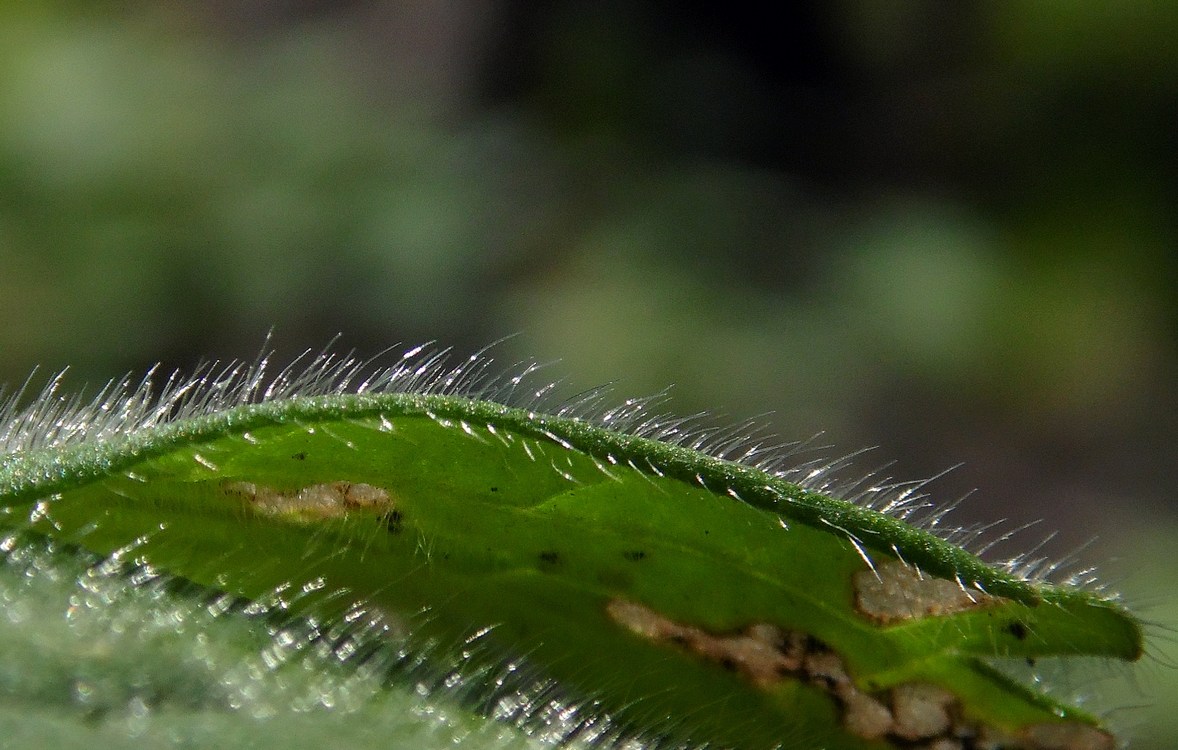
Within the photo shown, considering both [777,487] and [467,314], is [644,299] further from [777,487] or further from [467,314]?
[777,487]

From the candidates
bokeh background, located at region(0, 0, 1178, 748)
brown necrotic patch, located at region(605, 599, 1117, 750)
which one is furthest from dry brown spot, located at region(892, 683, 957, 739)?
bokeh background, located at region(0, 0, 1178, 748)

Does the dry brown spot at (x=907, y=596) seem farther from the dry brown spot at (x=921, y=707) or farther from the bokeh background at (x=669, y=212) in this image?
the bokeh background at (x=669, y=212)

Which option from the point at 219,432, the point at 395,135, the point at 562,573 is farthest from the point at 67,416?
the point at 395,135

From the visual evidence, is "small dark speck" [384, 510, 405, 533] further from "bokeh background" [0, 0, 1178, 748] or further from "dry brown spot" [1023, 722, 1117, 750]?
"bokeh background" [0, 0, 1178, 748]

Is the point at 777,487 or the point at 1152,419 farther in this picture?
the point at 1152,419

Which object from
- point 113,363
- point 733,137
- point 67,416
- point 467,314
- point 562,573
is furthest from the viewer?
point 733,137

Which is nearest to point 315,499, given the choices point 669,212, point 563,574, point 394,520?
point 394,520

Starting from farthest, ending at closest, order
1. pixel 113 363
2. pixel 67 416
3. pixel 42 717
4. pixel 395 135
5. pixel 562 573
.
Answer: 1. pixel 395 135
2. pixel 113 363
3. pixel 67 416
4. pixel 562 573
5. pixel 42 717

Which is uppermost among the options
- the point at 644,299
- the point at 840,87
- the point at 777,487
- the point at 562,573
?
the point at 840,87
